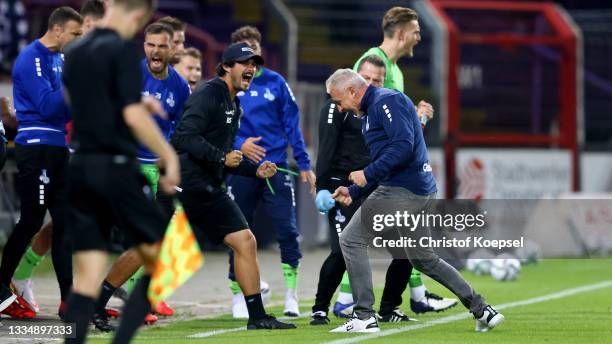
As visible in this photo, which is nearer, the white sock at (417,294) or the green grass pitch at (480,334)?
the green grass pitch at (480,334)

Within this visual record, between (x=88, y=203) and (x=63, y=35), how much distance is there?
3.34m

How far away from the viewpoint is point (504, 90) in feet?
72.2

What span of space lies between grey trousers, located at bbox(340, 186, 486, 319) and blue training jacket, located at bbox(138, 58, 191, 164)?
1756 mm

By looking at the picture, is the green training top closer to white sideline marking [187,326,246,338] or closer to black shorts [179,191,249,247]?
black shorts [179,191,249,247]

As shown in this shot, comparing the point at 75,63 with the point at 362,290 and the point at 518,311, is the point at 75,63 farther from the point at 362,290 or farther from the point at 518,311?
the point at 518,311

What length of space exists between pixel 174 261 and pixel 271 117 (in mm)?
4554

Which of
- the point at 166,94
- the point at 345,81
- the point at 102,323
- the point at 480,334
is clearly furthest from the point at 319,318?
the point at 166,94

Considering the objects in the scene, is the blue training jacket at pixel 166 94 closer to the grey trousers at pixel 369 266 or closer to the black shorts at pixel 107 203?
the grey trousers at pixel 369 266

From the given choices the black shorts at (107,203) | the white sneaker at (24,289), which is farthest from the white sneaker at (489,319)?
the white sneaker at (24,289)

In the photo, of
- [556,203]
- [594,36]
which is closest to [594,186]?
[556,203]

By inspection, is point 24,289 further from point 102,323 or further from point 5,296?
point 102,323

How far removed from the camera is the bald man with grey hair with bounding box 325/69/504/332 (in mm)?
8930

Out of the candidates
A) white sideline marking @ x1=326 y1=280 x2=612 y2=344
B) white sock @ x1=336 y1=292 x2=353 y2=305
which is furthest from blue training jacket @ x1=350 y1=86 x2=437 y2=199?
white sock @ x1=336 y1=292 x2=353 y2=305

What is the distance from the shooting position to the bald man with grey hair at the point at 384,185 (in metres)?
8.93
